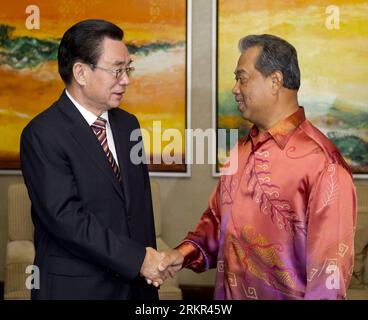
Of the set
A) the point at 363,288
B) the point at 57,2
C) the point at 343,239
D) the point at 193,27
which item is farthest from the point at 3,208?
the point at 343,239

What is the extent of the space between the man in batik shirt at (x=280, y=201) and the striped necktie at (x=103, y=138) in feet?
1.36

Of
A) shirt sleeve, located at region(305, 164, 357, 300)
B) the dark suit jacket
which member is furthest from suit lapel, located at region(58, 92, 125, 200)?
shirt sleeve, located at region(305, 164, 357, 300)

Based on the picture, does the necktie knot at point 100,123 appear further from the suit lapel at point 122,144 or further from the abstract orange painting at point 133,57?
the abstract orange painting at point 133,57

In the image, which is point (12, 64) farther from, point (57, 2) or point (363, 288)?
point (363, 288)

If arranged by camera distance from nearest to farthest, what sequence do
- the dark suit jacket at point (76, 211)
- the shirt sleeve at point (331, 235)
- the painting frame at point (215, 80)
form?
the shirt sleeve at point (331, 235)
the dark suit jacket at point (76, 211)
the painting frame at point (215, 80)

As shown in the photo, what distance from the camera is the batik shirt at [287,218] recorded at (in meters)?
2.02

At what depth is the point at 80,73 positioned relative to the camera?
7.48 ft

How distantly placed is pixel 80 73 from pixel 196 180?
2476 millimetres

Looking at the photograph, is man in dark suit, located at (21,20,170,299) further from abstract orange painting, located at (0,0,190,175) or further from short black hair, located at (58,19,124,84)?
abstract orange painting, located at (0,0,190,175)

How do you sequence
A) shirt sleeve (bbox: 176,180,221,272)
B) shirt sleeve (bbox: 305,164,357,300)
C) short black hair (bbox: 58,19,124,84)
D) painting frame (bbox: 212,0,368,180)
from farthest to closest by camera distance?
painting frame (bbox: 212,0,368,180) → shirt sleeve (bbox: 176,180,221,272) → short black hair (bbox: 58,19,124,84) → shirt sleeve (bbox: 305,164,357,300)

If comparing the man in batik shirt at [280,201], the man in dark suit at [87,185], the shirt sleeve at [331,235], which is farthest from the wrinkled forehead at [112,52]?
the shirt sleeve at [331,235]

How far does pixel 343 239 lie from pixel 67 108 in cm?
105

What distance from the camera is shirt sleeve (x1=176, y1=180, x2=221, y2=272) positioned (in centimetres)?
250

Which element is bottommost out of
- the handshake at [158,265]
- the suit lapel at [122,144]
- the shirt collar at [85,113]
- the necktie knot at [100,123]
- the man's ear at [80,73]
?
the handshake at [158,265]
